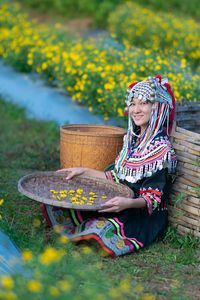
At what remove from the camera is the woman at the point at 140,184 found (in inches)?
103

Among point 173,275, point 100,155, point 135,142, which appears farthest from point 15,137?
point 173,275

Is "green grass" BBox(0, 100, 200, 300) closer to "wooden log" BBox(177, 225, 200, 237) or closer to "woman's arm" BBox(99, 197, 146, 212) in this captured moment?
"wooden log" BBox(177, 225, 200, 237)

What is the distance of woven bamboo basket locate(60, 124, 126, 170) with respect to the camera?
3.26m

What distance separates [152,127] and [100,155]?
2.00 ft

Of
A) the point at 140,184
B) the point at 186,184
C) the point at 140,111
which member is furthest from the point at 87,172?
the point at 186,184

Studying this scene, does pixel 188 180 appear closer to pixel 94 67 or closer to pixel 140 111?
pixel 140 111

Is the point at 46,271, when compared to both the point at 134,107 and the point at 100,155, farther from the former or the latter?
the point at 100,155

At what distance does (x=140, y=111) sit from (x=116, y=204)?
638 mm

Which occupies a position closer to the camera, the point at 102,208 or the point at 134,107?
the point at 102,208

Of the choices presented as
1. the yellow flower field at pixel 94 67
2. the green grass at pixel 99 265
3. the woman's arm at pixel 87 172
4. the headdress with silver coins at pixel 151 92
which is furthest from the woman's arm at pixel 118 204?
the yellow flower field at pixel 94 67

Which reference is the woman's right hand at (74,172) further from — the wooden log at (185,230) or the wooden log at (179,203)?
the wooden log at (185,230)

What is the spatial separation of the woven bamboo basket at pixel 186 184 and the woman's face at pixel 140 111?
0.21 m

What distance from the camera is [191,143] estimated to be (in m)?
2.76

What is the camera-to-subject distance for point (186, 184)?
2789mm
